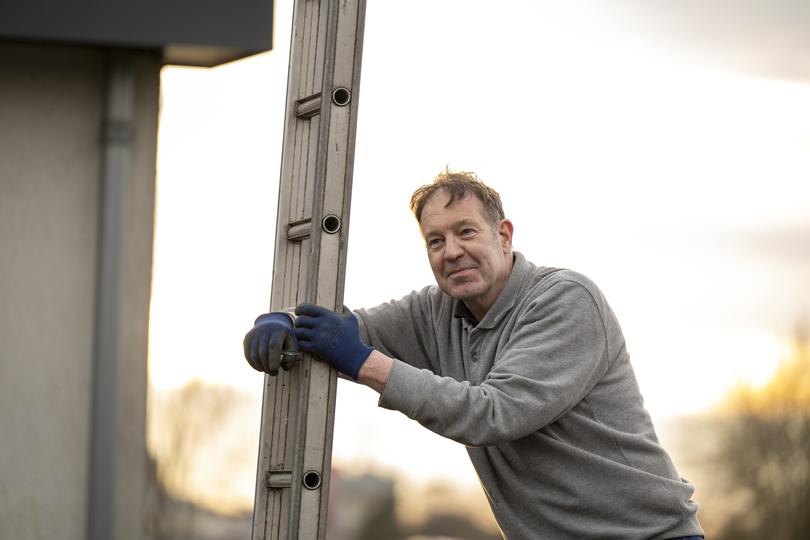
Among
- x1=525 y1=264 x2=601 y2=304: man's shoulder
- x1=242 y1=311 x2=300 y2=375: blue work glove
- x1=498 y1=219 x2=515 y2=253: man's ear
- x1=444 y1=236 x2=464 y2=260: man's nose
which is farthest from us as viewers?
x1=498 y1=219 x2=515 y2=253: man's ear

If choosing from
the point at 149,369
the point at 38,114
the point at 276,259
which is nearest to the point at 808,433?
the point at 149,369

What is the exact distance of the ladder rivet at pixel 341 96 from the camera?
3.07 metres

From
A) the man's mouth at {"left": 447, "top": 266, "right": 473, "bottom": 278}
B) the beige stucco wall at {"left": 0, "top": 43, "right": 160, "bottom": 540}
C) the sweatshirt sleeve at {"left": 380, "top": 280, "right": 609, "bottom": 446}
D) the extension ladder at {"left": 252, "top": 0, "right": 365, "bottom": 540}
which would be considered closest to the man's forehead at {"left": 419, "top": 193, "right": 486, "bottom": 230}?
the man's mouth at {"left": 447, "top": 266, "right": 473, "bottom": 278}

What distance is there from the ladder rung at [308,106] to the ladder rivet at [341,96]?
1.8 inches

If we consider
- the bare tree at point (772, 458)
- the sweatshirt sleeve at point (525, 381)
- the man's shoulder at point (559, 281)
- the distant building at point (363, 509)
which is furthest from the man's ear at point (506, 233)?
the bare tree at point (772, 458)

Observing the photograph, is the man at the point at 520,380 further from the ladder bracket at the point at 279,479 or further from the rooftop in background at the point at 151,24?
the rooftop in background at the point at 151,24

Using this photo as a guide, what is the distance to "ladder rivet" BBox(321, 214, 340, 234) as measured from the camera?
3.05 meters

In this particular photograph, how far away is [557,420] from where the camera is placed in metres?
3.23

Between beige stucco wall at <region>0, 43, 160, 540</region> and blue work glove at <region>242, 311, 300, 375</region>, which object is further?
beige stucco wall at <region>0, 43, 160, 540</region>

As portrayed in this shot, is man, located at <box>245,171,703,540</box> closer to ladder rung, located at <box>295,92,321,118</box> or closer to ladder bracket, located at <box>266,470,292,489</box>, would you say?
ladder bracket, located at <box>266,470,292,489</box>

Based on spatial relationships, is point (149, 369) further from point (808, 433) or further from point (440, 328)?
Result: point (808, 433)

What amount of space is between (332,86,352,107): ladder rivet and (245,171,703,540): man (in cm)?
49

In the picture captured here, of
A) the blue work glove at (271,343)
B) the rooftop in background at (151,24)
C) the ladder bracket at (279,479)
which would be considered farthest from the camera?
the rooftop in background at (151,24)

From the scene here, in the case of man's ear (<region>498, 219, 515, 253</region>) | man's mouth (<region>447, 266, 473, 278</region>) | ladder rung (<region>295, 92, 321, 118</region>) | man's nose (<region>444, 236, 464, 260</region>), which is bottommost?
man's mouth (<region>447, 266, 473, 278</region>)
